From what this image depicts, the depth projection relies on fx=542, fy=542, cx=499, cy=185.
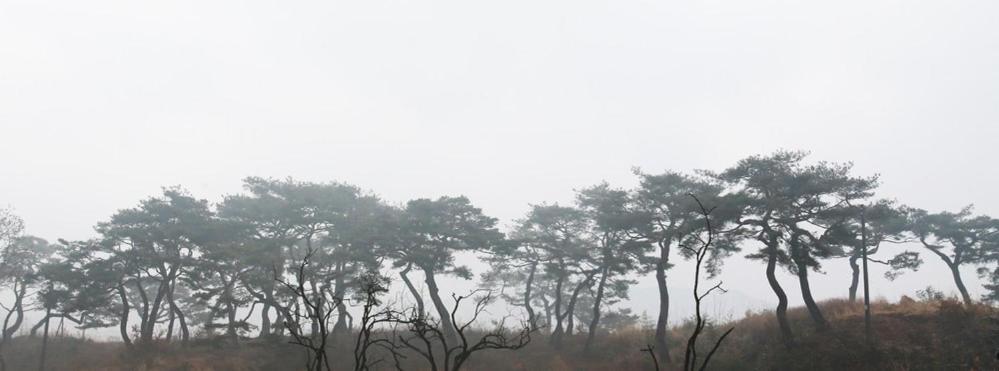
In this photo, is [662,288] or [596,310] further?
[596,310]

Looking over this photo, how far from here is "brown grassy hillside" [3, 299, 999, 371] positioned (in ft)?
66.1

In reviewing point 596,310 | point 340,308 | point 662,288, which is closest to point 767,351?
point 662,288

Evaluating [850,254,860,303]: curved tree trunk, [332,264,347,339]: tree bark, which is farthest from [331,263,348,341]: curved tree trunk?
[850,254,860,303]: curved tree trunk

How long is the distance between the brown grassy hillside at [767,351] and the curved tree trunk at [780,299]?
46 centimetres

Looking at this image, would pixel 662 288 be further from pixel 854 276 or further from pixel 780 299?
pixel 854 276

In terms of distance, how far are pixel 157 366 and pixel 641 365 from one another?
22.2 m

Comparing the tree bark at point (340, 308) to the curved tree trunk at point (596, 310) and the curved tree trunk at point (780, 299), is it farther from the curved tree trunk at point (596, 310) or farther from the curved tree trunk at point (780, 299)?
the curved tree trunk at point (780, 299)

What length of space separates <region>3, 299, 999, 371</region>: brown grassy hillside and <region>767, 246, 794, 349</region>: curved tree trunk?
0.46 meters

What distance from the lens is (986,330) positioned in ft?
68.1

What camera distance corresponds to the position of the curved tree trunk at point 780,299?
23516 mm

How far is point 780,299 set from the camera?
79.0 ft

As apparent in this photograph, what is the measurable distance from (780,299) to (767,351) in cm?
237

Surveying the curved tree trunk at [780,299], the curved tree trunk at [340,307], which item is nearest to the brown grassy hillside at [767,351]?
the curved tree trunk at [780,299]

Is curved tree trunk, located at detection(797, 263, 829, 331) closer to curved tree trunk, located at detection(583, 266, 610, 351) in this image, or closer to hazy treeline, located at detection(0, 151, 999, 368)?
hazy treeline, located at detection(0, 151, 999, 368)
